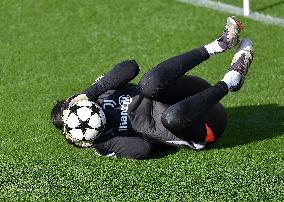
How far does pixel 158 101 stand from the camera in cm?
765

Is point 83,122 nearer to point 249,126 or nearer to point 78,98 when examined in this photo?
point 78,98

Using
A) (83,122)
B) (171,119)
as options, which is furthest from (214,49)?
(83,122)

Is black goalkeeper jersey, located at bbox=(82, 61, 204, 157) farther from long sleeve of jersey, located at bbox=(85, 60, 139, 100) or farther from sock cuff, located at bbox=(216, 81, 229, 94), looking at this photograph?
sock cuff, located at bbox=(216, 81, 229, 94)

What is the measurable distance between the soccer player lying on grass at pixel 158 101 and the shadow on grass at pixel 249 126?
36 cm

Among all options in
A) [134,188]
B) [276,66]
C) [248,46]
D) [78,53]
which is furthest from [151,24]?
[134,188]

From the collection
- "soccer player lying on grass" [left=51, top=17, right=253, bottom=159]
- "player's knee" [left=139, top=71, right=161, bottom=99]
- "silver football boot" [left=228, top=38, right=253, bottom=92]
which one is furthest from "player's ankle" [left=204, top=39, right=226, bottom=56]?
"player's knee" [left=139, top=71, right=161, bottom=99]

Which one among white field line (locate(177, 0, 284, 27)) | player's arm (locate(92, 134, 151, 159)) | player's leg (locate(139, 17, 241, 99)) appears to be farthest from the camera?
white field line (locate(177, 0, 284, 27))

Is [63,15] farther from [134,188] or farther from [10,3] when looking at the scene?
[134,188]

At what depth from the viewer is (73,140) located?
739 cm

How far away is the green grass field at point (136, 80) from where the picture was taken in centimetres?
707

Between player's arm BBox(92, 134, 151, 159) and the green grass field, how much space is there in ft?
0.44

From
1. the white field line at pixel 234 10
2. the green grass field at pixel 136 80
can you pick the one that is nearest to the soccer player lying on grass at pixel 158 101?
the green grass field at pixel 136 80

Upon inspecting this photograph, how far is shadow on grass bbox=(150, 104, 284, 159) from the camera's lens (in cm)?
798

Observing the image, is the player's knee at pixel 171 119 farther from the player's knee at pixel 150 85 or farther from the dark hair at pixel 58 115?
the dark hair at pixel 58 115
